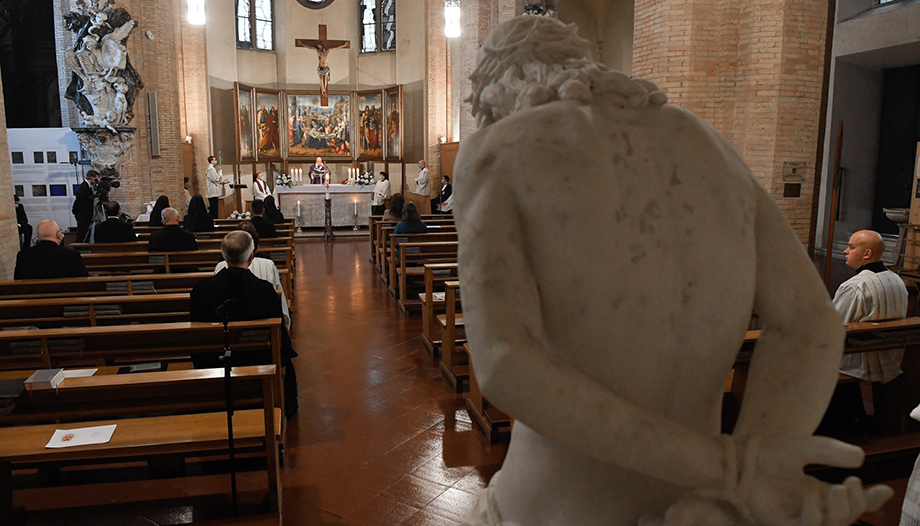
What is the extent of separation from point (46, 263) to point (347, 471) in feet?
12.4

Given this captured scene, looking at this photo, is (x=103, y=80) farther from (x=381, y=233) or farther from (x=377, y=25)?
(x=377, y=25)

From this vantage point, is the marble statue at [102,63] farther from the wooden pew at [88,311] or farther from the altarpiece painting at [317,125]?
the altarpiece painting at [317,125]

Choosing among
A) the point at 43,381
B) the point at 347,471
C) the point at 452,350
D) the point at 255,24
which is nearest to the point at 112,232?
the point at 452,350

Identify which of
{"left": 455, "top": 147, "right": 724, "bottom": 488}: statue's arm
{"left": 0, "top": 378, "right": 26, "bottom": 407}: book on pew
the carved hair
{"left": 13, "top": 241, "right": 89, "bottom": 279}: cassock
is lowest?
{"left": 0, "top": 378, "right": 26, "bottom": 407}: book on pew

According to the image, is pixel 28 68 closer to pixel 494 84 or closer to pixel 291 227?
pixel 291 227

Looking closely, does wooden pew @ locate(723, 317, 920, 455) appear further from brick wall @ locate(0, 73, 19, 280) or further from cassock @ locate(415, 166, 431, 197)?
cassock @ locate(415, 166, 431, 197)

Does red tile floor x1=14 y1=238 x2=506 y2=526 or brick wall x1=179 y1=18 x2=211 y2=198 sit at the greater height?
brick wall x1=179 y1=18 x2=211 y2=198

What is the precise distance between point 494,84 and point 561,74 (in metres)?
0.11

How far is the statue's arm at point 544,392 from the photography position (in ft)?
2.87

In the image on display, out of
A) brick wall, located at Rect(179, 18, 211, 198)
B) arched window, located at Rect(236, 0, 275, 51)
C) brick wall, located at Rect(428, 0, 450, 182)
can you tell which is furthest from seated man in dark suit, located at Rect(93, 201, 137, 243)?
arched window, located at Rect(236, 0, 275, 51)

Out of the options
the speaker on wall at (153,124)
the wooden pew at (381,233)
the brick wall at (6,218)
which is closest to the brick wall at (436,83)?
the wooden pew at (381,233)

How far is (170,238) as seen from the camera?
287 inches

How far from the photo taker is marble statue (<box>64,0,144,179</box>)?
1102 centimetres

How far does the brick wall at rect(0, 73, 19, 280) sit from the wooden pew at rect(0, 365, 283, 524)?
15.0 feet
